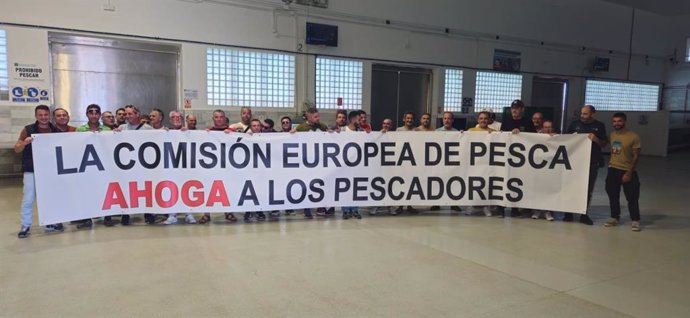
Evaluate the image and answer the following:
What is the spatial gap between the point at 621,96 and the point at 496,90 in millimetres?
6004

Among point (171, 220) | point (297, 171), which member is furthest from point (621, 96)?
point (171, 220)

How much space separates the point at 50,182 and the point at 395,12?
28.2 feet

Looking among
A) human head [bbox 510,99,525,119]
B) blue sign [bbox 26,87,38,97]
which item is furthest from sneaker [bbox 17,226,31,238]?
human head [bbox 510,99,525,119]

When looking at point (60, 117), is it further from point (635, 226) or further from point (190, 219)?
point (635, 226)

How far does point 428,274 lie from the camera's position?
3.81 metres

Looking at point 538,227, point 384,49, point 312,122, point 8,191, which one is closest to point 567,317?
point 538,227

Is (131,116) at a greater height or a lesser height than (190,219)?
greater

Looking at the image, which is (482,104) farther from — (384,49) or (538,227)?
(538,227)

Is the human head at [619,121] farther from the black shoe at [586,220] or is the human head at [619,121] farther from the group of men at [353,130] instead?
the black shoe at [586,220]

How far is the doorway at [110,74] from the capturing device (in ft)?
26.9

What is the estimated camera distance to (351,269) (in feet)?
12.8

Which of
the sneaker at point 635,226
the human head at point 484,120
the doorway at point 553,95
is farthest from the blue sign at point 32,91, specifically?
the doorway at point 553,95

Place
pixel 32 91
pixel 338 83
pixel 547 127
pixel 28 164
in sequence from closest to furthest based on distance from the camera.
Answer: pixel 28 164, pixel 547 127, pixel 32 91, pixel 338 83

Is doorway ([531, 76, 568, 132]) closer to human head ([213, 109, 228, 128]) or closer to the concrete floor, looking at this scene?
the concrete floor
